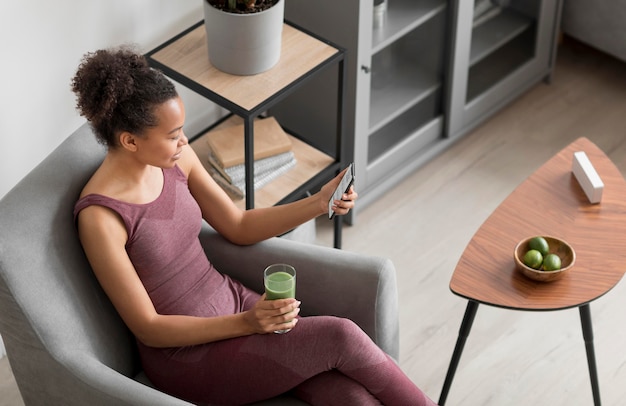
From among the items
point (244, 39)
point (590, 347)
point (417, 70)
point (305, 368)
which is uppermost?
point (244, 39)

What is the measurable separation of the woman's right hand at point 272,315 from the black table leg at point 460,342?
51 cm

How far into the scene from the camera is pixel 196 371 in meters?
2.07

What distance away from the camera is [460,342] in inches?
93.9

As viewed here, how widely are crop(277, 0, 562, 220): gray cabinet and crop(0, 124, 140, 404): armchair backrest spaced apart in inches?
41.9

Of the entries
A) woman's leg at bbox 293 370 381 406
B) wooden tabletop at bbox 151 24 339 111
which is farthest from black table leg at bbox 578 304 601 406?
wooden tabletop at bbox 151 24 339 111

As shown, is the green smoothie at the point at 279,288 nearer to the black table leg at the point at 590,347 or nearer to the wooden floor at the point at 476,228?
the black table leg at the point at 590,347

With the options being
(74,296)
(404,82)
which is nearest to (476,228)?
(404,82)

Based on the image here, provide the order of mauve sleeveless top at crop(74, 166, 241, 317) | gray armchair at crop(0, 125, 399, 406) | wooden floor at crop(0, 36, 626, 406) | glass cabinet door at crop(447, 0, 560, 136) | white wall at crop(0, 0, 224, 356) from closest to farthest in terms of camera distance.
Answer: gray armchair at crop(0, 125, 399, 406) → mauve sleeveless top at crop(74, 166, 241, 317) → white wall at crop(0, 0, 224, 356) → wooden floor at crop(0, 36, 626, 406) → glass cabinet door at crop(447, 0, 560, 136)

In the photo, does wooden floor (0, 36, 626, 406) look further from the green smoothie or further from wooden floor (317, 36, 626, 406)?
the green smoothie

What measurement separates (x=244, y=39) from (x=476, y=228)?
113 cm

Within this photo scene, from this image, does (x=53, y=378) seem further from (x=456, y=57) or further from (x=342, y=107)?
(x=456, y=57)

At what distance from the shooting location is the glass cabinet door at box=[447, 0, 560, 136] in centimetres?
343

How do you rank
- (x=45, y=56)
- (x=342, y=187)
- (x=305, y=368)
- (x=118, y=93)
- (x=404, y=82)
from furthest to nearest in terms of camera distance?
1. (x=404, y=82)
2. (x=45, y=56)
3. (x=342, y=187)
4. (x=305, y=368)
5. (x=118, y=93)

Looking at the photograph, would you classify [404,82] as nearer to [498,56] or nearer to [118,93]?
[498,56]
